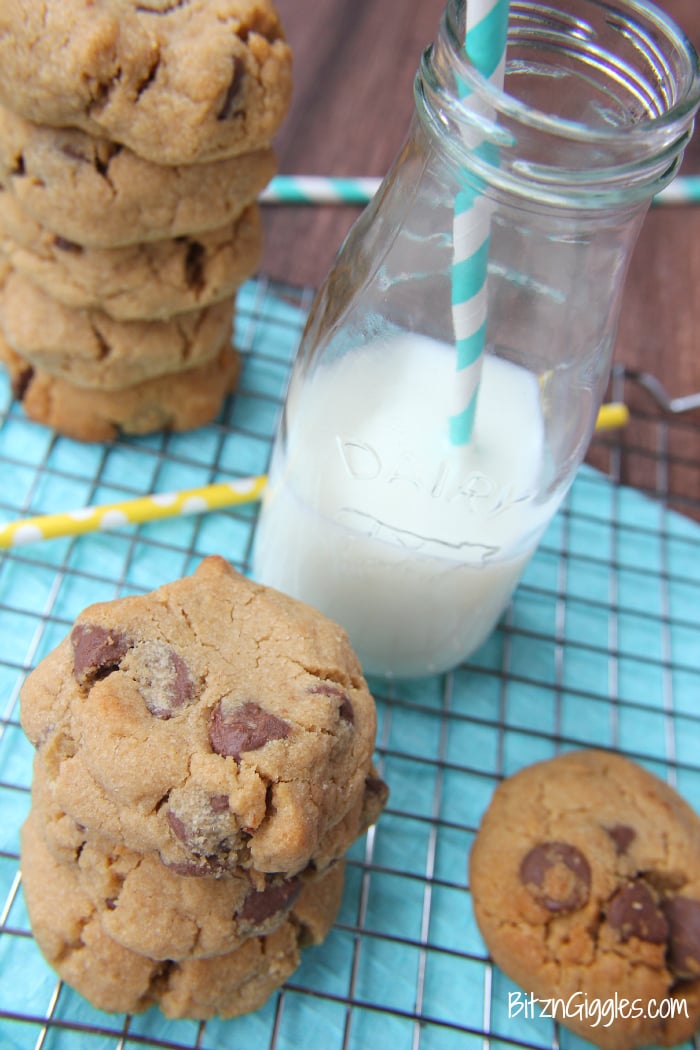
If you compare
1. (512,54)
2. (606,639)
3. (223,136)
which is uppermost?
(512,54)

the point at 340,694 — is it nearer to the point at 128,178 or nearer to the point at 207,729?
the point at 207,729

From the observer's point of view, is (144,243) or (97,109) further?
(144,243)

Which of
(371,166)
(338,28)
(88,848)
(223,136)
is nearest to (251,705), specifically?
(88,848)

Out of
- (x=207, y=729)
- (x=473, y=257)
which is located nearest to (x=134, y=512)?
(x=207, y=729)

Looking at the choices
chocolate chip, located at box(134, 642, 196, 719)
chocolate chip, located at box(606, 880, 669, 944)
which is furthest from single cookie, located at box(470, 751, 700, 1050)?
chocolate chip, located at box(134, 642, 196, 719)

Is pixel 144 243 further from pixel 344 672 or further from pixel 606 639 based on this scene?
pixel 606 639

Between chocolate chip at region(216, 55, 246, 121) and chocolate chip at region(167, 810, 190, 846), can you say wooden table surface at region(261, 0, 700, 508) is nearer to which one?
chocolate chip at region(216, 55, 246, 121)
